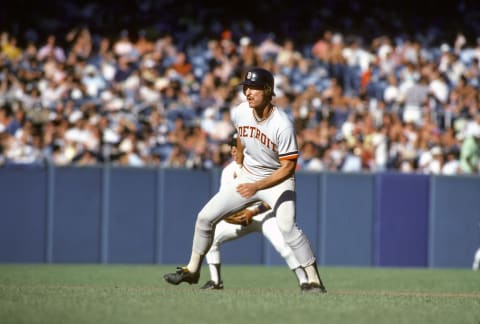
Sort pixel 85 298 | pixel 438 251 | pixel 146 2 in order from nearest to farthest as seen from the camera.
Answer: pixel 85 298, pixel 438 251, pixel 146 2

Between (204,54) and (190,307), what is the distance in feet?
44.5

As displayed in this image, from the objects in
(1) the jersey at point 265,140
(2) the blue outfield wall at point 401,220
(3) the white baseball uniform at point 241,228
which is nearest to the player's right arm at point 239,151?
(1) the jersey at point 265,140

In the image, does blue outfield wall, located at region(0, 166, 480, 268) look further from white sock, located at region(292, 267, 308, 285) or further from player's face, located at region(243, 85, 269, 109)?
player's face, located at region(243, 85, 269, 109)

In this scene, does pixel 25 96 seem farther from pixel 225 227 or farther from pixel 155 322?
pixel 155 322

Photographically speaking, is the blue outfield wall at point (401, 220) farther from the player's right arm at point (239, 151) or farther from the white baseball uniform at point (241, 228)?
the player's right arm at point (239, 151)

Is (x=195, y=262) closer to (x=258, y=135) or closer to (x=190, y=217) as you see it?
(x=258, y=135)

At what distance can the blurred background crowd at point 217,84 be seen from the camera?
1680cm

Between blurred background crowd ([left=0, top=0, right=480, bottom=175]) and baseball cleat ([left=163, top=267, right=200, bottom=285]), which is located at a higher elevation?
blurred background crowd ([left=0, top=0, right=480, bottom=175])

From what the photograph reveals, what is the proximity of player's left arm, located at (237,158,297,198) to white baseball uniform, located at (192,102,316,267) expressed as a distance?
0.22ft

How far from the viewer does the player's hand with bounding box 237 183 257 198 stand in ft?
28.5

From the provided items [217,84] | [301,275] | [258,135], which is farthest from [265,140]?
[217,84]

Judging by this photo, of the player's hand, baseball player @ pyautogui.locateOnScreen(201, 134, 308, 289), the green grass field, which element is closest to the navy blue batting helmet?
the player's hand

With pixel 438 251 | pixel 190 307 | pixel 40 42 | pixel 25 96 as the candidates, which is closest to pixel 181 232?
pixel 25 96

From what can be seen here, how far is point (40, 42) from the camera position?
20.3 meters
